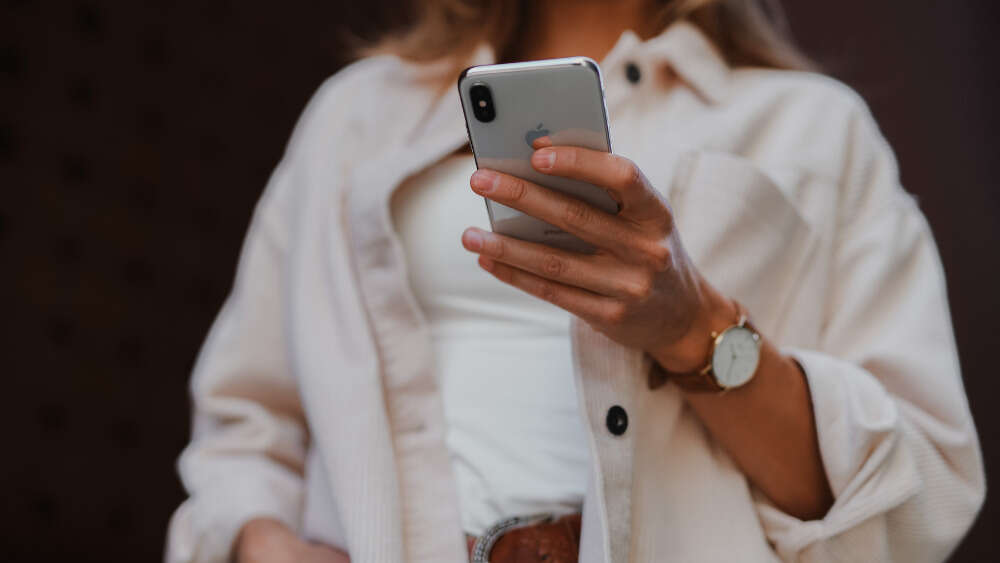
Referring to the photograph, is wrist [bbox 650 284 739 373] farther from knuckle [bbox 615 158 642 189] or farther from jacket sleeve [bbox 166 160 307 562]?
jacket sleeve [bbox 166 160 307 562]

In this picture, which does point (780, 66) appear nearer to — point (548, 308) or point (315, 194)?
point (548, 308)

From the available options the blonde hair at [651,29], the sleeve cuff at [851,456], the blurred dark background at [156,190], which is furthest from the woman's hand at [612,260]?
the blurred dark background at [156,190]

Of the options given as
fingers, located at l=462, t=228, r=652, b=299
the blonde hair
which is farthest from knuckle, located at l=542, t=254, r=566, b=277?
the blonde hair

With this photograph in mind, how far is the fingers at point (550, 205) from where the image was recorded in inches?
18.5

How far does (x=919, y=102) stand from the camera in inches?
42.8

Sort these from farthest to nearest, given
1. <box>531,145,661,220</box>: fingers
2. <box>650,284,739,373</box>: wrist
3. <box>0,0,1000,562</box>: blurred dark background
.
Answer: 1. <box>0,0,1000,562</box>: blurred dark background
2. <box>650,284,739,373</box>: wrist
3. <box>531,145,661,220</box>: fingers

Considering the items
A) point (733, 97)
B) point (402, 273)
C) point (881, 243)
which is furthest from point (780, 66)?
point (402, 273)

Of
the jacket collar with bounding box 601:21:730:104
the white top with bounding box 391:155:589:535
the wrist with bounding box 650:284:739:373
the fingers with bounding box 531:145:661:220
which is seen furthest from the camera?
the jacket collar with bounding box 601:21:730:104

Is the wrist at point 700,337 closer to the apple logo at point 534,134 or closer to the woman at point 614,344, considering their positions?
the woman at point 614,344

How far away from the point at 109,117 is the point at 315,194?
0.70m

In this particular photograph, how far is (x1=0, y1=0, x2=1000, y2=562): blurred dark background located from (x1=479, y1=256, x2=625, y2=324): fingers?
2.47 ft

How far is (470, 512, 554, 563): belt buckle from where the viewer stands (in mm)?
607

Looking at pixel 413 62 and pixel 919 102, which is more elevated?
pixel 413 62

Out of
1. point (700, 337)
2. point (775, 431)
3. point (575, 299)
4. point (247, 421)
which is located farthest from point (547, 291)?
point (247, 421)
